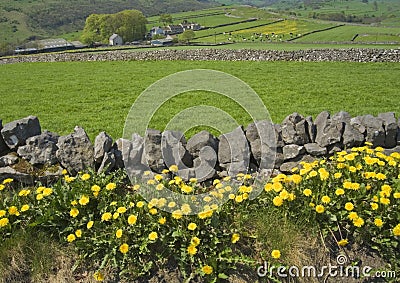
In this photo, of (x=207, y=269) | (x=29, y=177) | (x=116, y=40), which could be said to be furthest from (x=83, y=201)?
(x=116, y=40)

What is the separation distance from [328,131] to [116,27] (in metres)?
93.7

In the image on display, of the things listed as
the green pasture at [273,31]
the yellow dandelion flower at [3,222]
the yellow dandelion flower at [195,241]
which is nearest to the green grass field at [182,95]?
the yellow dandelion flower at [3,222]

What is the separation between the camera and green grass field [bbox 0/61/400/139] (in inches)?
468

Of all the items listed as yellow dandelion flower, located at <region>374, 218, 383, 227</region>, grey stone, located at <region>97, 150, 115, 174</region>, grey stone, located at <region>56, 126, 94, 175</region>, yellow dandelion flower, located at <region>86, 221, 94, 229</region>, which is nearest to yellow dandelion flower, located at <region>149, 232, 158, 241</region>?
yellow dandelion flower, located at <region>86, 221, 94, 229</region>

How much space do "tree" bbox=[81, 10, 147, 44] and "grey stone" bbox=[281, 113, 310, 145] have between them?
8921 cm

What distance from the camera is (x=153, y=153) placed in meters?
5.68

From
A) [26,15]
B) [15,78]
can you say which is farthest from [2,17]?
[15,78]

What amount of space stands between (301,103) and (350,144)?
22.0 ft

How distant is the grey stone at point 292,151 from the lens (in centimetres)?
648

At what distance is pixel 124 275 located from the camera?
3908mm

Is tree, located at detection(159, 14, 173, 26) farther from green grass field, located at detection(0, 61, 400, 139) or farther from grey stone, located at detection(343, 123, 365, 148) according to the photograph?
grey stone, located at detection(343, 123, 365, 148)

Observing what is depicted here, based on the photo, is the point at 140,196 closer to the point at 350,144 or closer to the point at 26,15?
the point at 350,144

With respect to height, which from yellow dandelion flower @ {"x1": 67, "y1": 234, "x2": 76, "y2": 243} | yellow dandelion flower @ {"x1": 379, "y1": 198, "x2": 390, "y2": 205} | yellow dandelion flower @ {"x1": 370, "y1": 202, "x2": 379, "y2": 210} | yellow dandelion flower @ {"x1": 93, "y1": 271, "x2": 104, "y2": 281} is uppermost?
yellow dandelion flower @ {"x1": 379, "y1": 198, "x2": 390, "y2": 205}

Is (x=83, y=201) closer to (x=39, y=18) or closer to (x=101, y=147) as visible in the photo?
(x=101, y=147)
